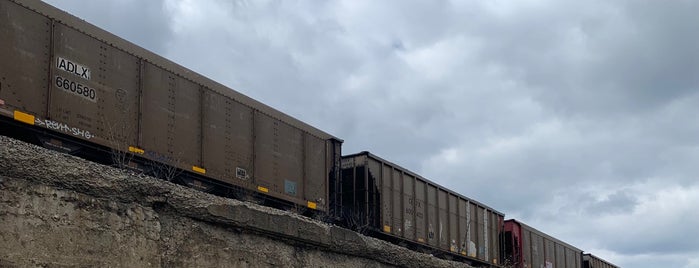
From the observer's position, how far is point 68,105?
33.7ft

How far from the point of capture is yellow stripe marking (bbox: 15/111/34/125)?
30.8 ft

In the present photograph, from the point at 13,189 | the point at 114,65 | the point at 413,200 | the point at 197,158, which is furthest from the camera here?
the point at 413,200

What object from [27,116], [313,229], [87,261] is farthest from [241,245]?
[27,116]

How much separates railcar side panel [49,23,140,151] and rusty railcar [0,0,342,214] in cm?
2

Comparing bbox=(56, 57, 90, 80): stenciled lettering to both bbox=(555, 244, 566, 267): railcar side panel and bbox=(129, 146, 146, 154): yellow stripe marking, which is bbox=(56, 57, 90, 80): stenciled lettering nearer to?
bbox=(129, 146, 146, 154): yellow stripe marking

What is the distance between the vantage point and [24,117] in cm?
948

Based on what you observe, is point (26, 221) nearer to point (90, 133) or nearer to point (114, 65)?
point (90, 133)

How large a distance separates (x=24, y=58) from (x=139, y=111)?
2.34 meters

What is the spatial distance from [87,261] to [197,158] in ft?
22.7

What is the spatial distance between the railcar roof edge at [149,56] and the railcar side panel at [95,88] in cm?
22

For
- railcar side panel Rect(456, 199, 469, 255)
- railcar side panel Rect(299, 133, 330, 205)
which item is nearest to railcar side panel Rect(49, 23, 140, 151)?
railcar side panel Rect(299, 133, 330, 205)

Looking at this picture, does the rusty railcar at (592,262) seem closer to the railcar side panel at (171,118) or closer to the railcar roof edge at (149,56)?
the railcar roof edge at (149,56)

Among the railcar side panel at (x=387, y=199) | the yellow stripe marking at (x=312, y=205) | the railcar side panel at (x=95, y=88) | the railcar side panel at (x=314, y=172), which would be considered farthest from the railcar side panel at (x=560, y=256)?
the railcar side panel at (x=95, y=88)

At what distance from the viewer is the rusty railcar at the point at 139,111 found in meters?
9.72
